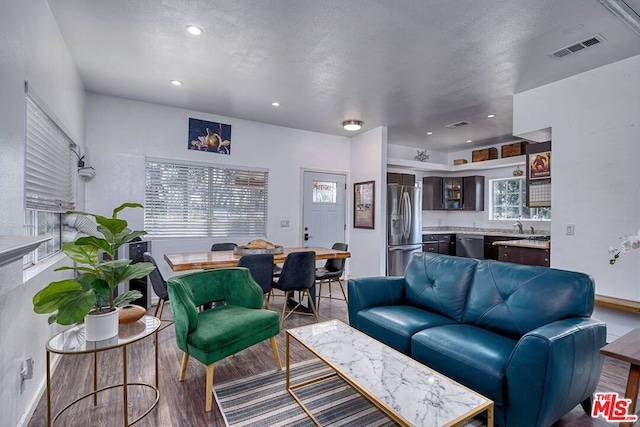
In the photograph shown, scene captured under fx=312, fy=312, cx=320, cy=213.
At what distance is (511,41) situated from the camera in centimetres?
271

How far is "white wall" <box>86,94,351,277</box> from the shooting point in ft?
13.5

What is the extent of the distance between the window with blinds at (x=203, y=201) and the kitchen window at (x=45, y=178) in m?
1.14

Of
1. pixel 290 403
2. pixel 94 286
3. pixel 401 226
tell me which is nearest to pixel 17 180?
pixel 94 286

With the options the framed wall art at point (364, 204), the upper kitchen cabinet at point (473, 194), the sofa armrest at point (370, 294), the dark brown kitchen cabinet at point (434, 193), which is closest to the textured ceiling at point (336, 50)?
the framed wall art at point (364, 204)

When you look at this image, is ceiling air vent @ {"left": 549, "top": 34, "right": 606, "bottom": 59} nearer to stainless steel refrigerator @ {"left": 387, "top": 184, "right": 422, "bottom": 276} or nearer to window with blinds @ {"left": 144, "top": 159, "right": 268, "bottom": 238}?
stainless steel refrigerator @ {"left": 387, "top": 184, "right": 422, "bottom": 276}

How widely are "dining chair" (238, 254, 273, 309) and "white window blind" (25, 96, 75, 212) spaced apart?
65.7 inches

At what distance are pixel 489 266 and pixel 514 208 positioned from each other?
4881 mm

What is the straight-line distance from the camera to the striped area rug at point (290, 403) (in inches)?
73.1

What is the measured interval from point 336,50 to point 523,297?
8.35 feet

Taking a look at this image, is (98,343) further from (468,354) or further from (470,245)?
(470,245)

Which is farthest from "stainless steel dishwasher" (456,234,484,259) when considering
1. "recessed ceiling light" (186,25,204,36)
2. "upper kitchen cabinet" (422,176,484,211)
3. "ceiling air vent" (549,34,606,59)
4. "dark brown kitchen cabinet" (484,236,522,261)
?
"recessed ceiling light" (186,25,204,36)

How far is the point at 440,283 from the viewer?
2.65 meters

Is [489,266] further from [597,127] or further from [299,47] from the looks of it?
[299,47]

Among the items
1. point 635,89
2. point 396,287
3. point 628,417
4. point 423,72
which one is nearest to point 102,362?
point 396,287
